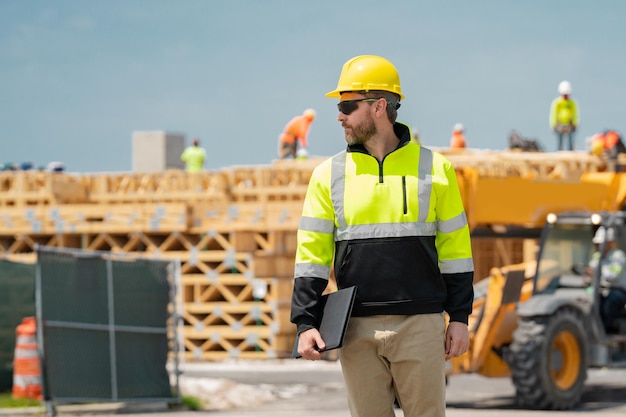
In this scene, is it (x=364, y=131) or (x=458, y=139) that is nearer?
(x=364, y=131)

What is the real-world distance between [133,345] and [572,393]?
14.9ft

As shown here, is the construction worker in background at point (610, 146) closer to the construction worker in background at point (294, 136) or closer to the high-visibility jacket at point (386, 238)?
the construction worker in background at point (294, 136)

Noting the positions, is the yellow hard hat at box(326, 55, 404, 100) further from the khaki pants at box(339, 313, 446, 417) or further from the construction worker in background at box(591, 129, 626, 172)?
the construction worker in background at box(591, 129, 626, 172)

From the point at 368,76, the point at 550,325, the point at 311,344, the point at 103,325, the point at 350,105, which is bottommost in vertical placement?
the point at 550,325

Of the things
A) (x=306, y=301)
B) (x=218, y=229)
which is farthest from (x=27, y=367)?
(x=306, y=301)

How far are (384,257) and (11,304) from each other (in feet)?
35.2

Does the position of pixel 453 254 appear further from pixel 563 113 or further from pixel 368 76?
pixel 563 113

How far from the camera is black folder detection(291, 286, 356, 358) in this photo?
16.4 ft

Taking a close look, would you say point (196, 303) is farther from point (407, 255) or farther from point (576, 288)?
point (407, 255)

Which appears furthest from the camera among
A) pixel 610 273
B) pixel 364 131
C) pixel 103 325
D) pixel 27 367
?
pixel 610 273

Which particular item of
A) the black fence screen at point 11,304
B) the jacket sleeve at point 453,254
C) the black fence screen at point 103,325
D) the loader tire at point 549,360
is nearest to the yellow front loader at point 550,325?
the loader tire at point 549,360

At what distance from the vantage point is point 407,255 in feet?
16.9

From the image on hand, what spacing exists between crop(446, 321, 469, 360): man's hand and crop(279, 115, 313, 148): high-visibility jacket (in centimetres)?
2251

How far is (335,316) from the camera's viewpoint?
5.09m
